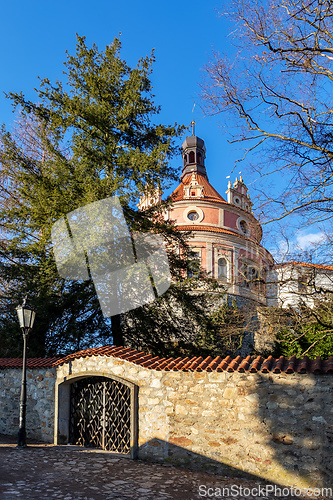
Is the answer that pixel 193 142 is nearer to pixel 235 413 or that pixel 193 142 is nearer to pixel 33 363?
pixel 33 363

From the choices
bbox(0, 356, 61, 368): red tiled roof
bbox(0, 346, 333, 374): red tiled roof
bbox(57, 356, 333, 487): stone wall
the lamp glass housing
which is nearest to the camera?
bbox(57, 356, 333, 487): stone wall

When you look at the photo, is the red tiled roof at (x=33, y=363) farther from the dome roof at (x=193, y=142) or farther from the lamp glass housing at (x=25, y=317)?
the dome roof at (x=193, y=142)

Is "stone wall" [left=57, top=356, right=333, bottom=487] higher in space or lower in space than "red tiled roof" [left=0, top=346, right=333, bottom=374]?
lower

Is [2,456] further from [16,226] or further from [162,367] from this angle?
[16,226]

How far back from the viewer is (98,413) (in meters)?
8.18

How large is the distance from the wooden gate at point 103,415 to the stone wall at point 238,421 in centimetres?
47

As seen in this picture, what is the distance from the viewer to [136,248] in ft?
40.0

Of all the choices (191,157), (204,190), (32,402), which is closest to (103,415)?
(32,402)

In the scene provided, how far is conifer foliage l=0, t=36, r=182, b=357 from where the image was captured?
12.0 metres

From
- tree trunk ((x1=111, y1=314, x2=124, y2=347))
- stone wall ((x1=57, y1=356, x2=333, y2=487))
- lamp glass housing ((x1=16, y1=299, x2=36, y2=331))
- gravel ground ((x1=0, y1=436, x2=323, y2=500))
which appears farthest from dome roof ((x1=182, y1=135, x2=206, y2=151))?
gravel ground ((x1=0, y1=436, x2=323, y2=500))

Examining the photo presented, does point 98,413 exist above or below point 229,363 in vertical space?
below

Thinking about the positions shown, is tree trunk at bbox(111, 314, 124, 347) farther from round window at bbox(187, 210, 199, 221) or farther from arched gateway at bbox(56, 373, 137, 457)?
round window at bbox(187, 210, 199, 221)

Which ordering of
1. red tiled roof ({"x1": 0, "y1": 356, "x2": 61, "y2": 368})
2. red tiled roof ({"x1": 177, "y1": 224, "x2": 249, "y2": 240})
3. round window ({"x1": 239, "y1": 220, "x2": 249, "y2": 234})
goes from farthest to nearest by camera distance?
round window ({"x1": 239, "y1": 220, "x2": 249, "y2": 234})
red tiled roof ({"x1": 177, "y1": 224, "x2": 249, "y2": 240})
red tiled roof ({"x1": 0, "y1": 356, "x2": 61, "y2": 368})

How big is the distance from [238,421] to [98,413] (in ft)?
11.1
